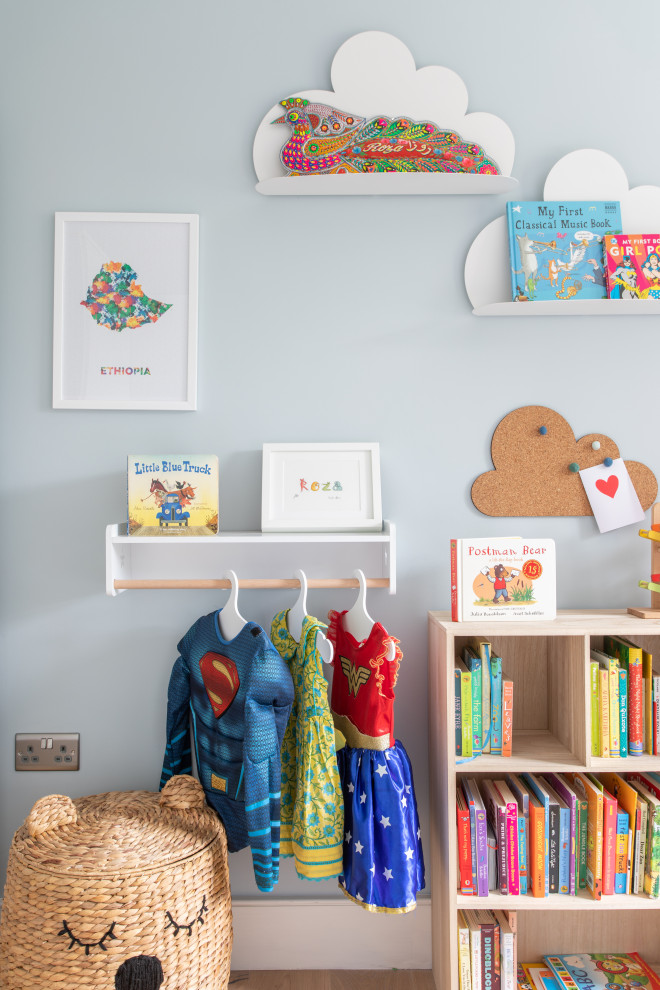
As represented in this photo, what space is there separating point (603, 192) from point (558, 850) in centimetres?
165

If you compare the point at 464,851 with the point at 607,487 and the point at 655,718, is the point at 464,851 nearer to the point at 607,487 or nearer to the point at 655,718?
the point at 655,718

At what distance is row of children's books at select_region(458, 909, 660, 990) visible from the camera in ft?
5.38

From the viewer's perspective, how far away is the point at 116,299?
6.13ft

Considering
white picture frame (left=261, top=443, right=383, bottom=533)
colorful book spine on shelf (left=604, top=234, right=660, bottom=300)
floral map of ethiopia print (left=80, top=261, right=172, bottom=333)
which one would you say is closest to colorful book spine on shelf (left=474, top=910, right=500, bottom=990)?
white picture frame (left=261, top=443, right=383, bottom=533)

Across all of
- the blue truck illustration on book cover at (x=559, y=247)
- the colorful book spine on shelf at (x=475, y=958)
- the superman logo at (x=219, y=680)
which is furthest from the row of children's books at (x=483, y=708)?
the blue truck illustration on book cover at (x=559, y=247)

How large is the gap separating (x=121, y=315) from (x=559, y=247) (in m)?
1.17

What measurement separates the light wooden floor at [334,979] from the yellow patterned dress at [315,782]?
Result: 17.2 inches

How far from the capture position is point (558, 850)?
1.61 metres

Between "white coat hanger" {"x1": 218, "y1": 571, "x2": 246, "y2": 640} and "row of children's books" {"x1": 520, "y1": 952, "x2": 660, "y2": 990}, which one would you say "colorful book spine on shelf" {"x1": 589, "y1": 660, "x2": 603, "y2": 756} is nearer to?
"row of children's books" {"x1": 520, "y1": 952, "x2": 660, "y2": 990}

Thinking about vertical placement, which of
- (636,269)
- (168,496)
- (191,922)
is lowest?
(191,922)

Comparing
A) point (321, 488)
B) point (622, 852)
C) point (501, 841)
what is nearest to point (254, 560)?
point (321, 488)

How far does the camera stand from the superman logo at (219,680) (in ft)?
5.49

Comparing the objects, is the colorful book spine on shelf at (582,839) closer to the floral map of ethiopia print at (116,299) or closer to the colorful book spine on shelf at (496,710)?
the colorful book spine on shelf at (496,710)

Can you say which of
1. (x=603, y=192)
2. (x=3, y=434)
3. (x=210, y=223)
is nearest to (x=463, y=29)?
(x=603, y=192)
